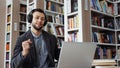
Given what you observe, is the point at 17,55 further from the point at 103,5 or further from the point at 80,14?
the point at 103,5

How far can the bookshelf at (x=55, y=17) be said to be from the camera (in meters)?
4.58

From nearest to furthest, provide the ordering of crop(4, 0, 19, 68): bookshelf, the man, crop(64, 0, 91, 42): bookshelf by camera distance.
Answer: the man, crop(64, 0, 91, 42): bookshelf, crop(4, 0, 19, 68): bookshelf

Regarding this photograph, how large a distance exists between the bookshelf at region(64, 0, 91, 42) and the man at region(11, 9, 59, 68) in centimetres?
167

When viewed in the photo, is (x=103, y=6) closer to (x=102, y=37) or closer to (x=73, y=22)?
(x=102, y=37)

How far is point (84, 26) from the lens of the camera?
3314 mm

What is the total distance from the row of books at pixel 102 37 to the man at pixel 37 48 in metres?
2.09

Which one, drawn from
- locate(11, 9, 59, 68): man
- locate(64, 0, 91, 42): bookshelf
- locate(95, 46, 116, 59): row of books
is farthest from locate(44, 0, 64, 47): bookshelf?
locate(11, 9, 59, 68): man

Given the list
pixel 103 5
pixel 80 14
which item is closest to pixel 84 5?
pixel 80 14

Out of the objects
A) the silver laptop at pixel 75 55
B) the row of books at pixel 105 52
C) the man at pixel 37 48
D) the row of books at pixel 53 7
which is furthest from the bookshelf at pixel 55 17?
the silver laptop at pixel 75 55

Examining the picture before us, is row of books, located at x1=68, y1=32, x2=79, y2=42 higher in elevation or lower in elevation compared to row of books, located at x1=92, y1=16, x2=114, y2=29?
lower

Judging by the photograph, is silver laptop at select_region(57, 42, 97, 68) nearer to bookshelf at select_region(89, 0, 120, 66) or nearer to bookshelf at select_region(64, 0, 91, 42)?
bookshelf at select_region(64, 0, 91, 42)

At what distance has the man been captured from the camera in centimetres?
144

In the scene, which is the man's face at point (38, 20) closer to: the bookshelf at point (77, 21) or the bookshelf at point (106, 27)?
the bookshelf at point (77, 21)

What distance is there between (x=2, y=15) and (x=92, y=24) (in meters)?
3.23
